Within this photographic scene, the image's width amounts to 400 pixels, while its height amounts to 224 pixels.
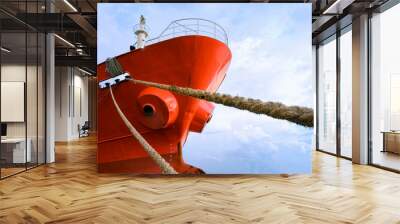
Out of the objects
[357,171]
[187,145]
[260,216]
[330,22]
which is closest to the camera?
[260,216]

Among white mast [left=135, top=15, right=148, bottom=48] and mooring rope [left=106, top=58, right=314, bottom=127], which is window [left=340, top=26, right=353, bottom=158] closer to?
mooring rope [left=106, top=58, right=314, bottom=127]

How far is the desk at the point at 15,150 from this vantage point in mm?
6328

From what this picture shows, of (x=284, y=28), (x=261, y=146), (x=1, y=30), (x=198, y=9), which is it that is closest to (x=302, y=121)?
(x=261, y=146)

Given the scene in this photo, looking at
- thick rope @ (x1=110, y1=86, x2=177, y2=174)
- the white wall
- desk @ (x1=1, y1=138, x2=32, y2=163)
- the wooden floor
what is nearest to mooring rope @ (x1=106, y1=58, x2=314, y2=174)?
thick rope @ (x1=110, y1=86, x2=177, y2=174)

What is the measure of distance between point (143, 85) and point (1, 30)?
2.45 meters

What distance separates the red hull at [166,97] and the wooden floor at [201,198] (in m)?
0.41

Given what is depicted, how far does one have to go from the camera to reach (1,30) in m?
5.84

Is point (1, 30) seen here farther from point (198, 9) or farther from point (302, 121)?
point (302, 121)

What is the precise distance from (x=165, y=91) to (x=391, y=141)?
4439 mm

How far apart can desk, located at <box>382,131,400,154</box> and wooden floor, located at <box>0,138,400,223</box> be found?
643mm

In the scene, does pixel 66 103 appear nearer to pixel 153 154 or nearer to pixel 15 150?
pixel 15 150

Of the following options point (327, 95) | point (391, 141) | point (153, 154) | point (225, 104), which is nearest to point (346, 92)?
point (327, 95)

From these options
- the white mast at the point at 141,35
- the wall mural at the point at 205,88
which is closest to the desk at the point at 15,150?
the wall mural at the point at 205,88

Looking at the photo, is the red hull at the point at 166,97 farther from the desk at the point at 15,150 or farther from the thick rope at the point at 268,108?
the desk at the point at 15,150
